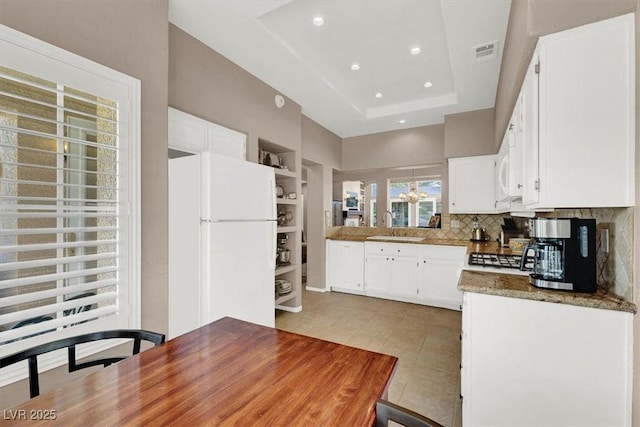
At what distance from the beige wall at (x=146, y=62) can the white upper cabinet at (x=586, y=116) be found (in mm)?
2239

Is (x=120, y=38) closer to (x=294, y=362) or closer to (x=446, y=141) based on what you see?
(x=294, y=362)

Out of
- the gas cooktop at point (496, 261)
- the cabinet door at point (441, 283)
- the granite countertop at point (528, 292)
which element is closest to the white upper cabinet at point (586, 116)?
the granite countertop at point (528, 292)

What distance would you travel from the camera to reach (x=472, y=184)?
13.4 ft

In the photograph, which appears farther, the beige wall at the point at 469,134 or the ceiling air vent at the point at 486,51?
the beige wall at the point at 469,134

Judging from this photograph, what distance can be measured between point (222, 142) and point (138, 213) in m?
1.24

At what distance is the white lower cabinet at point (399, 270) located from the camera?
396 centimetres

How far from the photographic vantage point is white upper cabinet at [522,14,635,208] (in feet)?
4.21

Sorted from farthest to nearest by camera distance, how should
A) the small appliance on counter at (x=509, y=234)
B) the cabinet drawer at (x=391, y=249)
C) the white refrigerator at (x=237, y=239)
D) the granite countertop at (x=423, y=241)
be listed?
1. the cabinet drawer at (x=391, y=249)
2. the granite countertop at (x=423, y=241)
3. the small appliance on counter at (x=509, y=234)
4. the white refrigerator at (x=237, y=239)

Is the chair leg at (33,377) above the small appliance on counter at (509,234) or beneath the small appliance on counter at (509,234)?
beneath

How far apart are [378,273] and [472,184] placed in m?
1.88

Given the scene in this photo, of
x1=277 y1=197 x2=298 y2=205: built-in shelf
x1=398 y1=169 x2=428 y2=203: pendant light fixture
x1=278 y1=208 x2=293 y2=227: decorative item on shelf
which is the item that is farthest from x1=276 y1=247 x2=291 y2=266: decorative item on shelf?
x1=398 y1=169 x2=428 y2=203: pendant light fixture

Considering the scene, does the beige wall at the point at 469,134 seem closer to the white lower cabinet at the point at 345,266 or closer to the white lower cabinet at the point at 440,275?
the white lower cabinet at the point at 440,275

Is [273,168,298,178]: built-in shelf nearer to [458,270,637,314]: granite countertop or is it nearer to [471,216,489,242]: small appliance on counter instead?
[458,270,637,314]: granite countertop

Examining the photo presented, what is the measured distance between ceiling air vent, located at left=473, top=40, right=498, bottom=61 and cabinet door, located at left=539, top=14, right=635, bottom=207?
1169 millimetres
